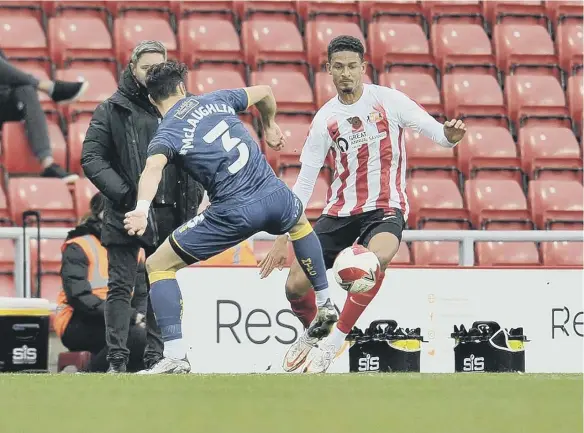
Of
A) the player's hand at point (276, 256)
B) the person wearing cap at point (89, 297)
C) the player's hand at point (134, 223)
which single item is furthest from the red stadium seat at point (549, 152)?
the player's hand at point (134, 223)

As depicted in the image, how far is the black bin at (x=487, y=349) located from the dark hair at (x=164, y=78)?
10.7 ft

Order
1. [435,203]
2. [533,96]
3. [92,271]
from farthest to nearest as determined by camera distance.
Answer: [533,96]
[435,203]
[92,271]

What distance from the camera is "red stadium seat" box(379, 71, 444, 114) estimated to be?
48.0 feet

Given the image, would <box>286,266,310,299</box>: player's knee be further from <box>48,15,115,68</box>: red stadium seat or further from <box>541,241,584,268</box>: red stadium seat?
<box>48,15,115,68</box>: red stadium seat

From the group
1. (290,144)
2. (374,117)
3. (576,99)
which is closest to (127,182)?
(374,117)

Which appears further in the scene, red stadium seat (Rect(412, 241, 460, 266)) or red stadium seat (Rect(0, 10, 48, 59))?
red stadium seat (Rect(0, 10, 48, 59))

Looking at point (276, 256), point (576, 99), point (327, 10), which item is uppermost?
point (327, 10)

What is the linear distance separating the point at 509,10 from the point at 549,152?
7.41ft

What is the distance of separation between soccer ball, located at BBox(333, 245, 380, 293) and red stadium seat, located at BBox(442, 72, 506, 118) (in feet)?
22.4

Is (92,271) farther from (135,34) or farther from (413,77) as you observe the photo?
(413,77)

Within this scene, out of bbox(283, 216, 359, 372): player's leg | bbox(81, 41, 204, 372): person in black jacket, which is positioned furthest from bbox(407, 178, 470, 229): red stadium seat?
bbox(81, 41, 204, 372): person in black jacket

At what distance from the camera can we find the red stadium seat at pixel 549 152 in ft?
46.9

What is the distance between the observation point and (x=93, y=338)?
9.83 meters

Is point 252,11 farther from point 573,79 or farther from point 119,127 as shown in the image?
point 119,127
